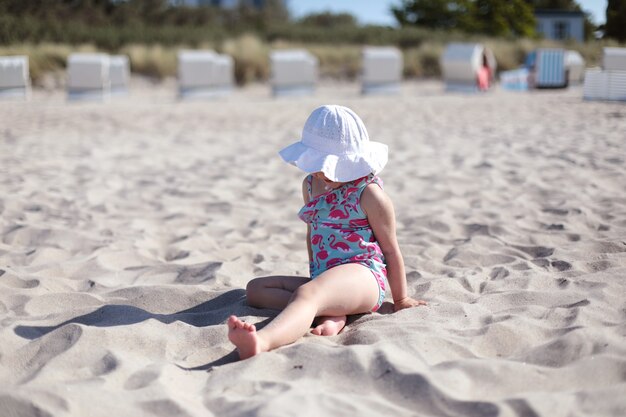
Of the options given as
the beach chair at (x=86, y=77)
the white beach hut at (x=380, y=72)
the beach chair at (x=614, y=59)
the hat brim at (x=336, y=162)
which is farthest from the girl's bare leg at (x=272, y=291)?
the white beach hut at (x=380, y=72)

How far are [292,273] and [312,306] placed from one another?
98cm

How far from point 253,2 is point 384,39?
35.3m

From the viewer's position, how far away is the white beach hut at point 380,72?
51.7 ft

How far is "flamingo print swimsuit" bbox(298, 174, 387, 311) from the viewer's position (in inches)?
115

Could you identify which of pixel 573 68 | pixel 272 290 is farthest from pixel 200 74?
pixel 272 290

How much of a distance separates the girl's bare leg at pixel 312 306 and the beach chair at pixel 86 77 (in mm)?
12245

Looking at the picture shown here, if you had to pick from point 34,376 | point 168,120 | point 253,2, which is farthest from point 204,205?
point 253,2

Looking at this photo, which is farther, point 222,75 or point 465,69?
point 465,69

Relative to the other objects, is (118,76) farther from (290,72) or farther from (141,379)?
(141,379)

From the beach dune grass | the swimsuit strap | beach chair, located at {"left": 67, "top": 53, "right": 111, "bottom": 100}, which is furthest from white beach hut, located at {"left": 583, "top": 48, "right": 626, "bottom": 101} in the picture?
the swimsuit strap

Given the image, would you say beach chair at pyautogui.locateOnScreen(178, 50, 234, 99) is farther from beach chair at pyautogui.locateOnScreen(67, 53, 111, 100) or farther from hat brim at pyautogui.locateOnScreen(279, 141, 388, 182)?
hat brim at pyautogui.locateOnScreen(279, 141, 388, 182)

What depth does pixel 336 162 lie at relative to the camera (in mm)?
2793

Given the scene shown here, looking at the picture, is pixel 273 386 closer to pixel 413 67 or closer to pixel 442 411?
pixel 442 411

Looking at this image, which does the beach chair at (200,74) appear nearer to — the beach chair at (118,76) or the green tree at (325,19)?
the beach chair at (118,76)
